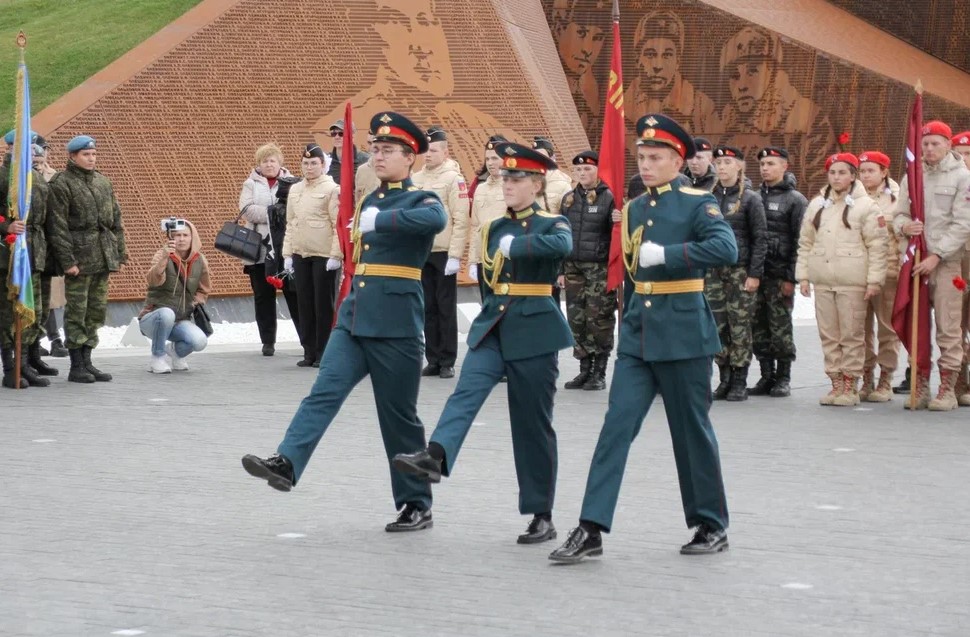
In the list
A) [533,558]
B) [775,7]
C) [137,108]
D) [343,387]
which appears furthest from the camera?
[775,7]

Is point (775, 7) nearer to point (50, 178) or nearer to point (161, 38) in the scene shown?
point (161, 38)

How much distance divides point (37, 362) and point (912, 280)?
20.8 ft

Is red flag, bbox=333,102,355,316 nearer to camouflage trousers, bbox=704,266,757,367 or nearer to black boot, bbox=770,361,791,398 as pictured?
camouflage trousers, bbox=704,266,757,367

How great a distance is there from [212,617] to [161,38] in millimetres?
11523

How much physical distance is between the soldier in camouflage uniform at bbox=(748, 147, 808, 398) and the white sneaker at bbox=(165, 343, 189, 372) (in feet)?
14.2

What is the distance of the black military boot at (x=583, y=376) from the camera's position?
11859mm

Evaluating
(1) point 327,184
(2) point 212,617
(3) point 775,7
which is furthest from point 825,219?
(3) point 775,7

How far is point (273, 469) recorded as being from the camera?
6.43m

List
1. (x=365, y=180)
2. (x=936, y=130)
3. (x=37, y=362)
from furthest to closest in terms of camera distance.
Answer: (x=365, y=180) → (x=37, y=362) → (x=936, y=130)

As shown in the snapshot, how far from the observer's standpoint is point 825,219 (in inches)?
437

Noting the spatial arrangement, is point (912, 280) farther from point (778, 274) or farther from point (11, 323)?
point (11, 323)

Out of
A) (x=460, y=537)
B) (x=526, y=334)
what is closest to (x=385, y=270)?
(x=526, y=334)

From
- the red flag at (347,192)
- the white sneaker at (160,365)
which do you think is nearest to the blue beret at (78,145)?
the white sneaker at (160,365)

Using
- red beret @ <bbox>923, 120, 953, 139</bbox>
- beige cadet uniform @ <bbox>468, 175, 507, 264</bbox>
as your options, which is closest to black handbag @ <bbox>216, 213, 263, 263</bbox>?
beige cadet uniform @ <bbox>468, 175, 507, 264</bbox>
